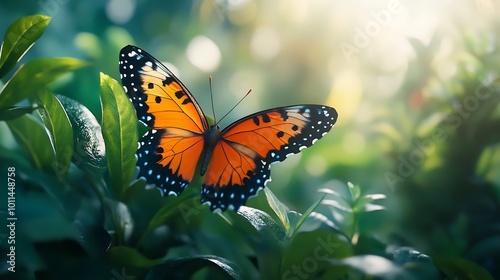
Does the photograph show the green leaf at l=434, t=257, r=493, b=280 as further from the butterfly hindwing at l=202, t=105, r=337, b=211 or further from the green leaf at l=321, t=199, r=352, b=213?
the butterfly hindwing at l=202, t=105, r=337, b=211

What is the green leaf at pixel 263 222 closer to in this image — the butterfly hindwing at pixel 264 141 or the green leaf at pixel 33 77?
the butterfly hindwing at pixel 264 141

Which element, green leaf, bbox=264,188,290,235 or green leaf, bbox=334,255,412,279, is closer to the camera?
green leaf, bbox=334,255,412,279

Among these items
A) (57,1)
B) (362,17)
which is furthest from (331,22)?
(57,1)

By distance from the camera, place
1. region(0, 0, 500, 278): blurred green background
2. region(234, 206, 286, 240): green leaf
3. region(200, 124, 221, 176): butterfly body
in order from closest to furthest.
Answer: region(234, 206, 286, 240): green leaf, region(200, 124, 221, 176): butterfly body, region(0, 0, 500, 278): blurred green background

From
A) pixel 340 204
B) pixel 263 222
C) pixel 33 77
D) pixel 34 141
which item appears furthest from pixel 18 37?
pixel 340 204

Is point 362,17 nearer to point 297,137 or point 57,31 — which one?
point 297,137

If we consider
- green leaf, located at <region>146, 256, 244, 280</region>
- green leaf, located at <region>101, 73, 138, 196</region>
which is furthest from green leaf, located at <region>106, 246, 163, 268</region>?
green leaf, located at <region>101, 73, 138, 196</region>

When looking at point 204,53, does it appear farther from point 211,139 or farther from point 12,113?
point 12,113

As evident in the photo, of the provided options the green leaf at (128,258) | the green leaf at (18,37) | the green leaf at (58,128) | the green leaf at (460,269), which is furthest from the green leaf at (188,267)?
the green leaf at (18,37)
